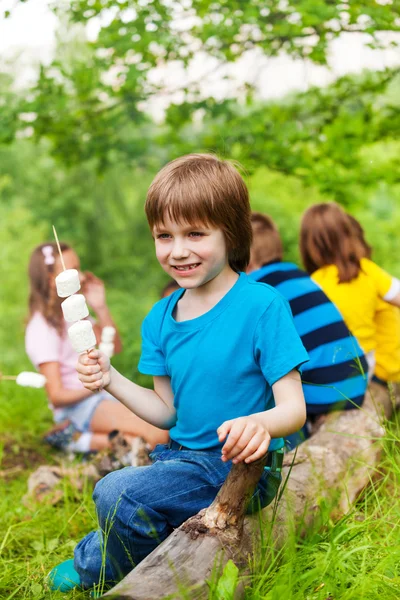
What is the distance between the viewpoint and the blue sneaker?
7.14ft

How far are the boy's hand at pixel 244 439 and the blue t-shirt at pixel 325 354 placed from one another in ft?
5.32

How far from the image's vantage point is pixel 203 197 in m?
1.97

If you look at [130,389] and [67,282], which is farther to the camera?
[130,389]

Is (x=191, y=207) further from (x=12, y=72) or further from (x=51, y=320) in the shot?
(x=12, y=72)

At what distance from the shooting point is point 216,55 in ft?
14.7

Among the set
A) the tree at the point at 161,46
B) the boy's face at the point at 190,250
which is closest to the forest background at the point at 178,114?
the tree at the point at 161,46

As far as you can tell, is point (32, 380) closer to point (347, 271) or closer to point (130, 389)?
point (130, 389)

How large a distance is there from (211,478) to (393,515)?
30.4 inches

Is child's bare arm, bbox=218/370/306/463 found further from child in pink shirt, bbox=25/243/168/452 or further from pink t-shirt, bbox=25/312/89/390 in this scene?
pink t-shirt, bbox=25/312/89/390

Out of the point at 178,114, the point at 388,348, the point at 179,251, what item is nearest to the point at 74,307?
the point at 179,251

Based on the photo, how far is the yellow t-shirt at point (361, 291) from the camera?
3.85m

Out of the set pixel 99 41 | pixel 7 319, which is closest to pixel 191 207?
pixel 99 41

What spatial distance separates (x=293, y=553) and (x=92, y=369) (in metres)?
0.71

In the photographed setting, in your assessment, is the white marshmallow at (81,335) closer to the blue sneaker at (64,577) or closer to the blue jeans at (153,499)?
the blue jeans at (153,499)
